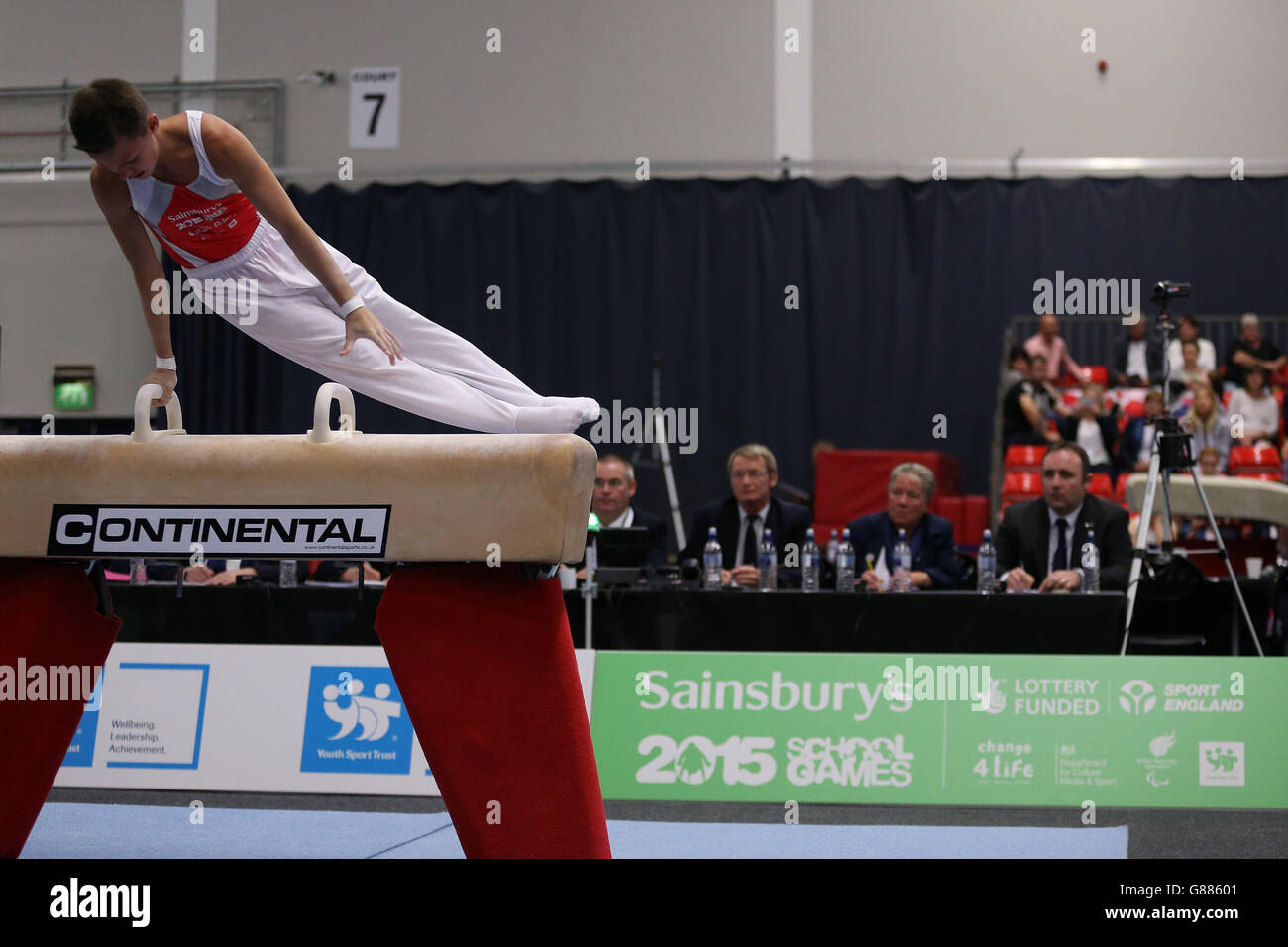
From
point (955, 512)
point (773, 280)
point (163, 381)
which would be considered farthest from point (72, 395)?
point (163, 381)

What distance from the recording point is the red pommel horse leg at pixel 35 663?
8.99 feet

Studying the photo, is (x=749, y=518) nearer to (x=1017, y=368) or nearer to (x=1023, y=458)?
(x=1023, y=458)

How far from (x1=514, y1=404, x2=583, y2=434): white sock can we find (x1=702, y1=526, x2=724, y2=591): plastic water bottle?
9.40 feet

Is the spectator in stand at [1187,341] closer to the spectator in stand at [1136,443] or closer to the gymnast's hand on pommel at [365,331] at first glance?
the spectator in stand at [1136,443]

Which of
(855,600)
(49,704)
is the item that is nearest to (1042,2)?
(855,600)

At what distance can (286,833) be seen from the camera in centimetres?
403

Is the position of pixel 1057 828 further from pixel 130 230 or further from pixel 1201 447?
pixel 1201 447

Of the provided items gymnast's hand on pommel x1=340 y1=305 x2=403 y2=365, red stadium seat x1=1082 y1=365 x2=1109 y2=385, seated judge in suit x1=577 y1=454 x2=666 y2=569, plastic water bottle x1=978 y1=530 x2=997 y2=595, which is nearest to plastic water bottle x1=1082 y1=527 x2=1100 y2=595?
plastic water bottle x1=978 y1=530 x2=997 y2=595

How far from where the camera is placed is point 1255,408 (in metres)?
10.8

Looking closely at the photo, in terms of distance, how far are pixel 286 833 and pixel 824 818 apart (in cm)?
188

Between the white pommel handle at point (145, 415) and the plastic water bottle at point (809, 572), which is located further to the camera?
the plastic water bottle at point (809, 572)

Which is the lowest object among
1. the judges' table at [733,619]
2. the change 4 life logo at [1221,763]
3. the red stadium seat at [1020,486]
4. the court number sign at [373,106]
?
the change 4 life logo at [1221,763]

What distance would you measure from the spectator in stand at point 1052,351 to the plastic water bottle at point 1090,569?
18.8 feet

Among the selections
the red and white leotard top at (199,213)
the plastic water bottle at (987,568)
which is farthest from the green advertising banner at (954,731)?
the red and white leotard top at (199,213)
